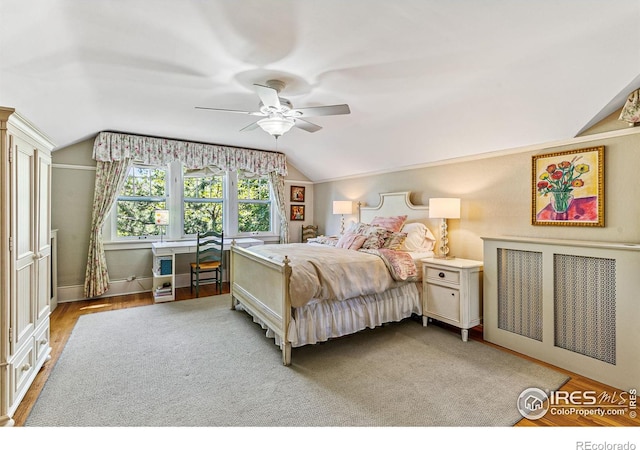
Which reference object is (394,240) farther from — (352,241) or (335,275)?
(335,275)

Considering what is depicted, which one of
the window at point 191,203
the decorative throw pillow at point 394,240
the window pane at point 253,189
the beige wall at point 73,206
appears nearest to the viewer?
the decorative throw pillow at point 394,240

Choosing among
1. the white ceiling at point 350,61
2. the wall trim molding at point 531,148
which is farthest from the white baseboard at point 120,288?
the wall trim molding at point 531,148

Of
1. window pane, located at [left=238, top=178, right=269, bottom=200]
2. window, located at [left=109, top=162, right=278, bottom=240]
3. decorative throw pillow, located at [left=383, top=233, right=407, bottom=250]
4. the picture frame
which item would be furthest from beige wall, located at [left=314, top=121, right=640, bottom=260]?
window, located at [left=109, top=162, right=278, bottom=240]

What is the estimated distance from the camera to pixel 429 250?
388 cm

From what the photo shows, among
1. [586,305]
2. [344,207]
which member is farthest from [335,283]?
[344,207]

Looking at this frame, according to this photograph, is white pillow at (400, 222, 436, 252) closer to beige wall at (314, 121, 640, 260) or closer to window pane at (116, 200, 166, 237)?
beige wall at (314, 121, 640, 260)

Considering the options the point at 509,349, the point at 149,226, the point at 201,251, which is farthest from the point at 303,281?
the point at 149,226

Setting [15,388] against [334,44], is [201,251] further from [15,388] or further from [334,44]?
[334,44]

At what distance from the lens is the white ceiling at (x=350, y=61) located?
1.79 meters

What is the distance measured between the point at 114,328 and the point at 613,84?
498 centimetres

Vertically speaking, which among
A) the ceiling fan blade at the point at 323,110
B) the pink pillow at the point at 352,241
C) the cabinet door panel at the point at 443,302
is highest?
the ceiling fan blade at the point at 323,110

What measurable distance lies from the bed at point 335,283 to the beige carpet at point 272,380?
0.22 meters

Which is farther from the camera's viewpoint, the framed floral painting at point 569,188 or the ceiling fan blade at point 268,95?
the framed floral painting at point 569,188

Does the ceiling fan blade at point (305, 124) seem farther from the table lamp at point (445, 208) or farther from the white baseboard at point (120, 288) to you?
the white baseboard at point (120, 288)
